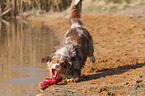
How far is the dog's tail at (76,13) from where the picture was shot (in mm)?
7764

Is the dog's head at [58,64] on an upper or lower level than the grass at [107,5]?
lower

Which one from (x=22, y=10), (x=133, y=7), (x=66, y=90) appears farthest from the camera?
(x=22, y=10)

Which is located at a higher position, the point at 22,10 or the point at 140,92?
the point at 22,10

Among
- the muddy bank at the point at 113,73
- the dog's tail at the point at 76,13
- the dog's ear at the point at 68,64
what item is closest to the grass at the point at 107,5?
the muddy bank at the point at 113,73

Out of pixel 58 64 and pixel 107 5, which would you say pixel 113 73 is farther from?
pixel 107 5

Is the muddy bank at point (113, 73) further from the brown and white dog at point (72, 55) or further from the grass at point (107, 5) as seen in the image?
the grass at point (107, 5)

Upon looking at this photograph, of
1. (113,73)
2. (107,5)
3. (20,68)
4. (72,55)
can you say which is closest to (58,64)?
(72,55)

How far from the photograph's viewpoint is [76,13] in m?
7.86

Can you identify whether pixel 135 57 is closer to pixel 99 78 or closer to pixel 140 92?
pixel 99 78

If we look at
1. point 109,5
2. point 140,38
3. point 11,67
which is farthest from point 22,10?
point 11,67

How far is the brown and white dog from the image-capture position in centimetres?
569

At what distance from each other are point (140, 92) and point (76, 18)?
3919 mm

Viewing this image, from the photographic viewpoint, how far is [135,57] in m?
8.02

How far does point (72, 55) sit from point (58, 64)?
0.49m
